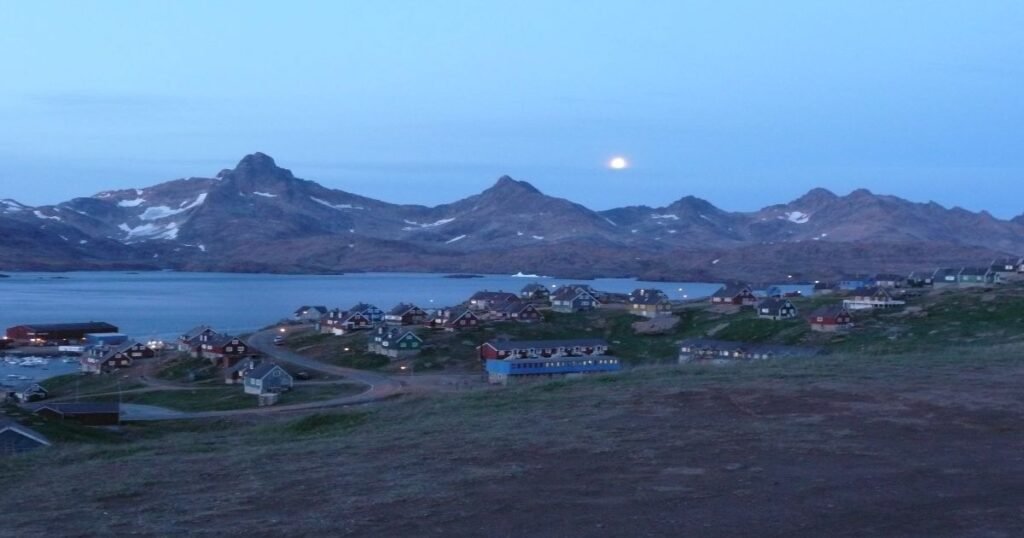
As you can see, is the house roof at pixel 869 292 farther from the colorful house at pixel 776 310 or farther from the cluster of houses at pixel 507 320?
the cluster of houses at pixel 507 320

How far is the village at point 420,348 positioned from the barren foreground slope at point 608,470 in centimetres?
1352

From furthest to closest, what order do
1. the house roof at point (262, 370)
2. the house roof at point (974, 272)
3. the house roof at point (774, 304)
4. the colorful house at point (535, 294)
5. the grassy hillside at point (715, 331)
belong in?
the colorful house at point (535, 294) < the house roof at point (974, 272) < the house roof at point (774, 304) < the grassy hillside at point (715, 331) < the house roof at point (262, 370)

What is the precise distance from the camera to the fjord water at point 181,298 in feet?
282

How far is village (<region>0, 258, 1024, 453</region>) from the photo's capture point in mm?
37938

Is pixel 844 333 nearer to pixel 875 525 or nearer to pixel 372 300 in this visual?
pixel 875 525

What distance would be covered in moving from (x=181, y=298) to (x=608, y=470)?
114 meters

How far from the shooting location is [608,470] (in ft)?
31.2

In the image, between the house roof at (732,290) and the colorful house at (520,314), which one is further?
the house roof at (732,290)

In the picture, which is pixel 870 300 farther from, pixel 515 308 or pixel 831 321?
pixel 515 308

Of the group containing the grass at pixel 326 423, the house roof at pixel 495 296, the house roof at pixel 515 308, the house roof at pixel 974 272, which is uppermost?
the house roof at pixel 974 272

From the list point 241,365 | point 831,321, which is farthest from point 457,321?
point 831,321

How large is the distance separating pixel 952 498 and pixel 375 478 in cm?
494

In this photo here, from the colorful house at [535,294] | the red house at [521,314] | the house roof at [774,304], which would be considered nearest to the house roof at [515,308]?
the red house at [521,314]

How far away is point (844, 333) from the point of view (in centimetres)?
4378
